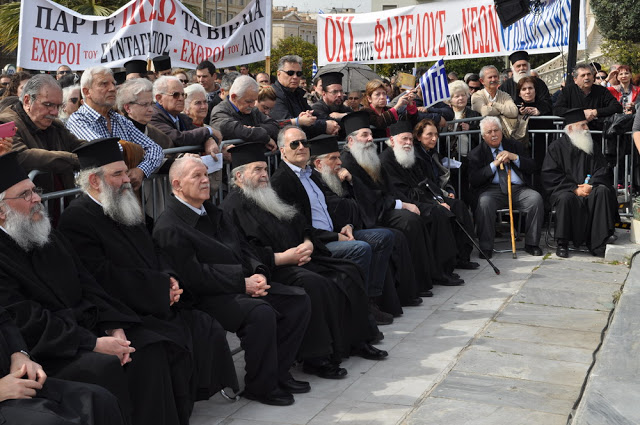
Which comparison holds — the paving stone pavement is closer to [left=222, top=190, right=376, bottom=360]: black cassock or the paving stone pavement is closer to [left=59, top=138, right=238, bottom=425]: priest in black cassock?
[left=222, top=190, right=376, bottom=360]: black cassock

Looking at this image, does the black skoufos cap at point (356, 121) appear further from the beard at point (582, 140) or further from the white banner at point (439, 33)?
the white banner at point (439, 33)

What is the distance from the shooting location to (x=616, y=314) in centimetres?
599

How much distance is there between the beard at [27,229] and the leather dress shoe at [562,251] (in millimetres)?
6866

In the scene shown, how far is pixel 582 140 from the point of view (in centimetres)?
1032

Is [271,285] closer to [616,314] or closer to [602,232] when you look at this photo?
[616,314]

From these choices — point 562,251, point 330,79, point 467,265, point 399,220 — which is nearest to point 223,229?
point 399,220

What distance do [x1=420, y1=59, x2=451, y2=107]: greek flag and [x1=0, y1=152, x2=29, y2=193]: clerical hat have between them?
20.5 feet

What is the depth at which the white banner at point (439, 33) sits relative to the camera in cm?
1224

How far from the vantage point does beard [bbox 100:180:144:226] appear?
16.4ft

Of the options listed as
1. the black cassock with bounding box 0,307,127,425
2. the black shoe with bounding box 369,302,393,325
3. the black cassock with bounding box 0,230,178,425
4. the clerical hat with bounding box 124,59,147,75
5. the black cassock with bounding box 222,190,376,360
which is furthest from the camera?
the clerical hat with bounding box 124,59,147,75

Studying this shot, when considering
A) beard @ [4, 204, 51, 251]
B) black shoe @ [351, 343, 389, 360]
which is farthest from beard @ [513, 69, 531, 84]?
beard @ [4, 204, 51, 251]

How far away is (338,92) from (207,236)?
3.79 meters

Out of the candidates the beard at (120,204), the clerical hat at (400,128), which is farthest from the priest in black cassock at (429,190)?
the beard at (120,204)

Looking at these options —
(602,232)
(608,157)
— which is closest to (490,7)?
(608,157)
